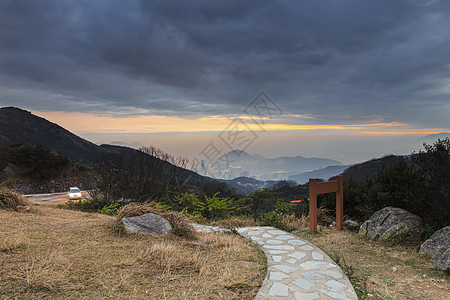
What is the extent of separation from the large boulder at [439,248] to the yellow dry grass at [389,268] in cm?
10

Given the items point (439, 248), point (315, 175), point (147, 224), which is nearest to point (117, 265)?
point (147, 224)

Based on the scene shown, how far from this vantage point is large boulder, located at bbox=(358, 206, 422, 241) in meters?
4.64

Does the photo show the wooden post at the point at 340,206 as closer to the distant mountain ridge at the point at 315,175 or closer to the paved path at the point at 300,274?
the paved path at the point at 300,274

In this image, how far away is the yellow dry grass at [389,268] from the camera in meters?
2.94

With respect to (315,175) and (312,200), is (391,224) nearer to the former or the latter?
(312,200)

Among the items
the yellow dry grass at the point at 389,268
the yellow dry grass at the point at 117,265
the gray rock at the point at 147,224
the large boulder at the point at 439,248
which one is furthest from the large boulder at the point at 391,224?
the gray rock at the point at 147,224

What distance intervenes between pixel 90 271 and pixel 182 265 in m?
1.04

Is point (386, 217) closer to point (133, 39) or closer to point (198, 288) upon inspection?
point (198, 288)

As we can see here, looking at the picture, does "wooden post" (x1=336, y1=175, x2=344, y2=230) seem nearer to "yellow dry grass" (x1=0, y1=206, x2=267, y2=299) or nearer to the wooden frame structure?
the wooden frame structure

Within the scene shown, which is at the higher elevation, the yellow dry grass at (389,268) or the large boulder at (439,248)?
the large boulder at (439,248)

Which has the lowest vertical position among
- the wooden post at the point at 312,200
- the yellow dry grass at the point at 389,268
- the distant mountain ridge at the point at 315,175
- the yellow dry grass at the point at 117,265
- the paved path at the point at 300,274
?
the distant mountain ridge at the point at 315,175

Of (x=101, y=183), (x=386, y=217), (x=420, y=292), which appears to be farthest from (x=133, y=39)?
(x=420, y=292)

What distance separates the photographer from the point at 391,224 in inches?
189

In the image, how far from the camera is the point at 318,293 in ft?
8.77
